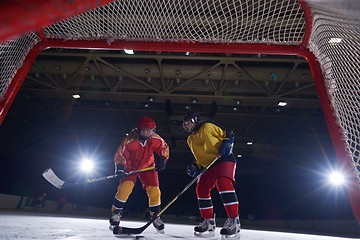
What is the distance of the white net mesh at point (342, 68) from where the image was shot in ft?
4.45

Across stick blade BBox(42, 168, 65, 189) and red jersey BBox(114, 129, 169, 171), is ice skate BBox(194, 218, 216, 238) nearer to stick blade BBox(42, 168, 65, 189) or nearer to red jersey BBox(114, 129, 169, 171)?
red jersey BBox(114, 129, 169, 171)

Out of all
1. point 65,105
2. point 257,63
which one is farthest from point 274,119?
point 65,105

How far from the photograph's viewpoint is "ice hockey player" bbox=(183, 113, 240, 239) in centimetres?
209

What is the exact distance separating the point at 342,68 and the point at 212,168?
133cm

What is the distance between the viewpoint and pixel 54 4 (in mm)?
422

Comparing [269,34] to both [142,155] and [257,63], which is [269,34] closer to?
[142,155]

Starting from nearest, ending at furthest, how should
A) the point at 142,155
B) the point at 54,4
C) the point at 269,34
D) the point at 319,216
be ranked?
the point at 54,4 → the point at 269,34 → the point at 142,155 → the point at 319,216

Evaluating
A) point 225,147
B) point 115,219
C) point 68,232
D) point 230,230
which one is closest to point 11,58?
point 68,232

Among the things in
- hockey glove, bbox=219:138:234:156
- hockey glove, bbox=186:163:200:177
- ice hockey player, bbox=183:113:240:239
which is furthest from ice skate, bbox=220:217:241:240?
hockey glove, bbox=186:163:200:177

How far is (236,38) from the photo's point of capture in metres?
2.03

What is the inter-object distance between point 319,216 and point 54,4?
1502cm

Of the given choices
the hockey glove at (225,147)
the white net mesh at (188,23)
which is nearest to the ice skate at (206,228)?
the hockey glove at (225,147)

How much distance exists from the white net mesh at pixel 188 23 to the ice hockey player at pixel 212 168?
88 centimetres

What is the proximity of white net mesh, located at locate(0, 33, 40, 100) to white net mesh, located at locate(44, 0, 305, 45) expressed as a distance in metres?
0.22
